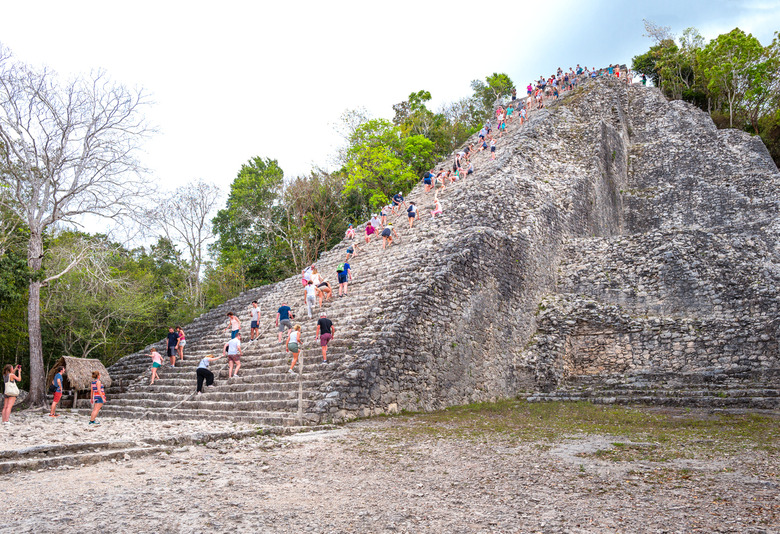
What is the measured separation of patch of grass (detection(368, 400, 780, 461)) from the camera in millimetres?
5727

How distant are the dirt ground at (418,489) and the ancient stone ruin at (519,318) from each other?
267 cm

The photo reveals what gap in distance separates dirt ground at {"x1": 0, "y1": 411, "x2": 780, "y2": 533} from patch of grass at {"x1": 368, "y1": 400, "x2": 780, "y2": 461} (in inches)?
3.0

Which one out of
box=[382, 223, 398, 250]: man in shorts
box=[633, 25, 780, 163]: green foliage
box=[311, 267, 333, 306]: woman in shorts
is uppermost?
box=[633, 25, 780, 163]: green foliage

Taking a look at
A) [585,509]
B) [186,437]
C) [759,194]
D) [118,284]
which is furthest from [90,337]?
[759,194]

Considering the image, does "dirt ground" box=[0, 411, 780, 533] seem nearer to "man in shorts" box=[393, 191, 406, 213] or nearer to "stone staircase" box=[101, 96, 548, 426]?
"stone staircase" box=[101, 96, 548, 426]

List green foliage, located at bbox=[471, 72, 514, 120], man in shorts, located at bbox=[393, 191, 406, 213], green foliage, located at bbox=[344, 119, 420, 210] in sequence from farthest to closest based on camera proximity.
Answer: green foliage, located at bbox=[471, 72, 514, 120] → green foliage, located at bbox=[344, 119, 420, 210] → man in shorts, located at bbox=[393, 191, 406, 213]

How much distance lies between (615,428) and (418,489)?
415 cm

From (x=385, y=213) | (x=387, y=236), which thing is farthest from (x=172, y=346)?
(x=385, y=213)

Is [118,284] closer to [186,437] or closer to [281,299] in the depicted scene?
[281,299]

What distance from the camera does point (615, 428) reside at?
23.8 feet

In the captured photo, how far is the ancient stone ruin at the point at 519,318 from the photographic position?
9.48 meters

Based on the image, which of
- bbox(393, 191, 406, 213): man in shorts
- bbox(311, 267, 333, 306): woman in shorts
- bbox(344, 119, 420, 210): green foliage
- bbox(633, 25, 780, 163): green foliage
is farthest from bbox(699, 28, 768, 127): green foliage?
bbox(311, 267, 333, 306): woman in shorts

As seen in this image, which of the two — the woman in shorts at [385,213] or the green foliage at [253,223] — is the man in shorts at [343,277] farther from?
the green foliage at [253,223]

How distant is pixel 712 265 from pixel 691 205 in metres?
8.87
